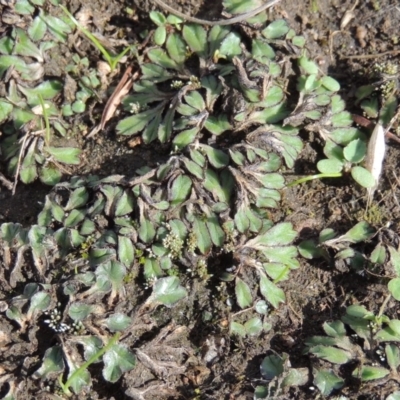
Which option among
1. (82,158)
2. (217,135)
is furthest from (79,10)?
(217,135)

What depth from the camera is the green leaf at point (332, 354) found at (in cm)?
299

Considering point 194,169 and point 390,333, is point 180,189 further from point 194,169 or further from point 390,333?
point 390,333

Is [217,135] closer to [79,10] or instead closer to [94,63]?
[94,63]

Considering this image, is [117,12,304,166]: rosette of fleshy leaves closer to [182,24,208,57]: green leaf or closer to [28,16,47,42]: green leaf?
[182,24,208,57]: green leaf

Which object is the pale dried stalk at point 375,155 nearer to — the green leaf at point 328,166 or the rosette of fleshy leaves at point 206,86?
the green leaf at point 328,166

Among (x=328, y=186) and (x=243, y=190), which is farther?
(x=328, y=186)

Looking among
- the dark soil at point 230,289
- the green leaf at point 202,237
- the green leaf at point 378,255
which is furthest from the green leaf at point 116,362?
the green leaf at point 378,255

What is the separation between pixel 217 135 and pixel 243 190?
16.5 inches

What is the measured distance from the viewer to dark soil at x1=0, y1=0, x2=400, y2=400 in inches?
120

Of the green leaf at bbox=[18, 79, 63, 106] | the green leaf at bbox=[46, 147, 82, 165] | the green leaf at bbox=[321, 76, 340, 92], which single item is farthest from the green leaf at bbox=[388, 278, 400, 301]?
the green leaf at bbox=[18, 79, 63, 106]

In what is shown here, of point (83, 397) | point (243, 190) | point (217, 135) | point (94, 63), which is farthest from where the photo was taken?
point (94, 63)

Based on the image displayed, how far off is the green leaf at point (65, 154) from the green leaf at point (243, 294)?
1.19 m

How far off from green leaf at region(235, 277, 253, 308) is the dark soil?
64 millimetres

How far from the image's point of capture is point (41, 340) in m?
3.11
